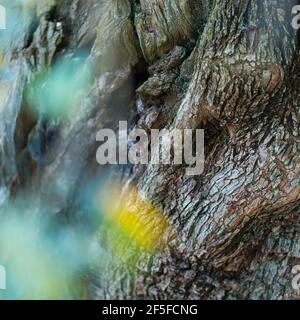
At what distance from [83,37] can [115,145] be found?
1.91ft

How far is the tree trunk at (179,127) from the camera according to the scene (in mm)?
1663

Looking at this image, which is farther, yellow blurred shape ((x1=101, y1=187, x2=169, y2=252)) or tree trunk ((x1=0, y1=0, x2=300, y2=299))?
yellow blurred shape ((x1=101, y1=187, x2=169, y2=252))

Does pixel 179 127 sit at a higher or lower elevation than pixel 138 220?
higher

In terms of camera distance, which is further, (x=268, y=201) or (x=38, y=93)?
(x=38, y=93)

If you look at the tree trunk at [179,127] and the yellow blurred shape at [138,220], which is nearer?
the tree trunk at [179,127]

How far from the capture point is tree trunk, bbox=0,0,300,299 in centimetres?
166

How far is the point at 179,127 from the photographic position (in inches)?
72.8

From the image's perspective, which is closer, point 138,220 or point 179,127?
point 179,127

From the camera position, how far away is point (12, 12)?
241cm

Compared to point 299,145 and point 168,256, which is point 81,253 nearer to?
point 168,256

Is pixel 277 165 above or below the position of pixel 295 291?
above

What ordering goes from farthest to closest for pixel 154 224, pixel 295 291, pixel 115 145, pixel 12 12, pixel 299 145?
pixel 12 12
pixel 115 145
pixel 154 224
pixel 295 291
pixel 299 145

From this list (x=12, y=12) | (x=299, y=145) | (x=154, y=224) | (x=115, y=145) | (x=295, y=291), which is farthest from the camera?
(x=12, y=12)
